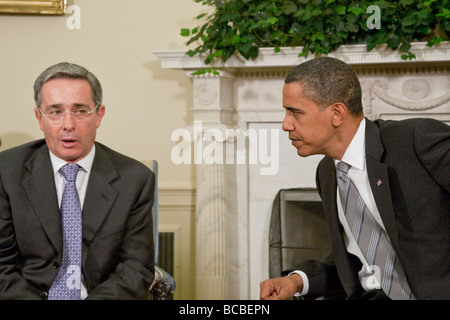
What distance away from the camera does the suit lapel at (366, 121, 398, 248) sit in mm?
1764

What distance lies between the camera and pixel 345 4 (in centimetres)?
326

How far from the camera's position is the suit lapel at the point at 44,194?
1887 mm

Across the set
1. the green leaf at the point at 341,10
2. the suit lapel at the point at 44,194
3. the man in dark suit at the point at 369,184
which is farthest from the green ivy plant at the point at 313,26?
the suit lapel at the point at 44,194

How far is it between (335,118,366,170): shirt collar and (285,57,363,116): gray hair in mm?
66

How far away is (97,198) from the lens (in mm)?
1962

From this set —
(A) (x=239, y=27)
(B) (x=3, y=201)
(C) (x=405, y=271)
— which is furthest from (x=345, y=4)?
(B) (x=3, y=201)

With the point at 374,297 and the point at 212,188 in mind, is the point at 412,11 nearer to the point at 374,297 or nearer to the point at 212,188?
the point at 212,188

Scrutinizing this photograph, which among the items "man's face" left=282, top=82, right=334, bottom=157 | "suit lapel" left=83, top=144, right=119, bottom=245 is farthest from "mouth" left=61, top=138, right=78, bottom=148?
"man's face" left=282, top=82, right=334, bottom=157

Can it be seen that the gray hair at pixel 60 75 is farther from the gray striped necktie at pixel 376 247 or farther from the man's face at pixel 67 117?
the gray striped necktie at pixel 376 247

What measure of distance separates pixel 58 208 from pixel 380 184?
94cm

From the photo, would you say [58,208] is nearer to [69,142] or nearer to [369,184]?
[69,142]

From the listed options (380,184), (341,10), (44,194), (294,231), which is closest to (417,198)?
(380,184)

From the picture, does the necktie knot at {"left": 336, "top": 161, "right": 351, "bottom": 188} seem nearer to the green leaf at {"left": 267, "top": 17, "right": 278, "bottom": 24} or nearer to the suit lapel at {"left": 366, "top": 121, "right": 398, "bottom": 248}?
the suit lapel at {"left": 366, "top": 121, "right": 398, "bottom": 248}

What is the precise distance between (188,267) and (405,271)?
2212 mm
